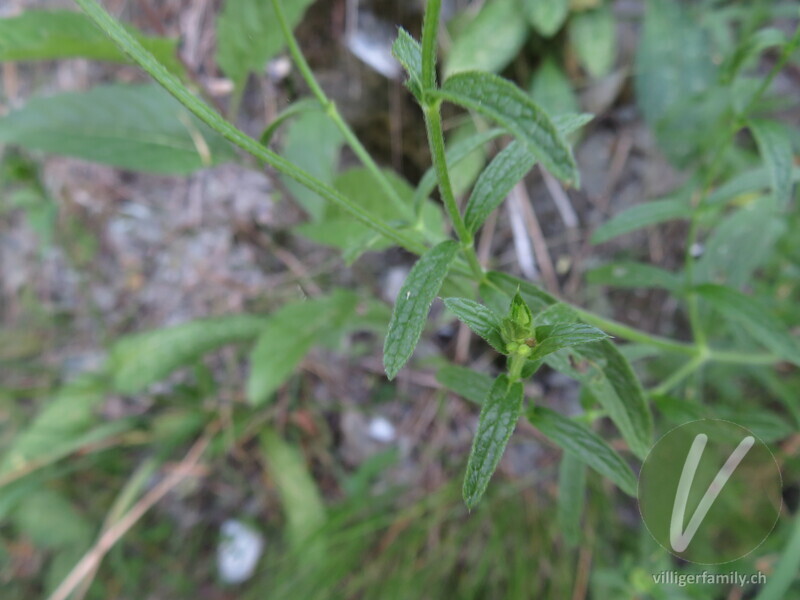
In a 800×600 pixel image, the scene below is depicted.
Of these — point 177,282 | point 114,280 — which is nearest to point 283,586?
point 177,282

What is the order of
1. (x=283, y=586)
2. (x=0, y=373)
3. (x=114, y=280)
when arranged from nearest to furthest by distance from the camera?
(x=283, y=586) < (x=114, y=280) < (x=0, y=373)

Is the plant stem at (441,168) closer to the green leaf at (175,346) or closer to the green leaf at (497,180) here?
the green leaf at (497,180)

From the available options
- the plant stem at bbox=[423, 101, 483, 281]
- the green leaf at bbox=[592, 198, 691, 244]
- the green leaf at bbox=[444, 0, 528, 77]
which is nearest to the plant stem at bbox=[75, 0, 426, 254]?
the plant stem at bbox=[423, 101, 483, 281]

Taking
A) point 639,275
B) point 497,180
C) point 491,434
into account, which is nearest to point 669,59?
point 639,275

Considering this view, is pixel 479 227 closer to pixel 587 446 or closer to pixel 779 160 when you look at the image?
pixel 587 446

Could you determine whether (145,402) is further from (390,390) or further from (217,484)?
A: (390,390)

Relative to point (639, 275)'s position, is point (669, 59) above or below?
above

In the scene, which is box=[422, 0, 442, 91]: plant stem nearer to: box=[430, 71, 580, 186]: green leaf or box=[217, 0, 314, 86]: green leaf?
box=[430, 71, 580, 186]: green leaf
